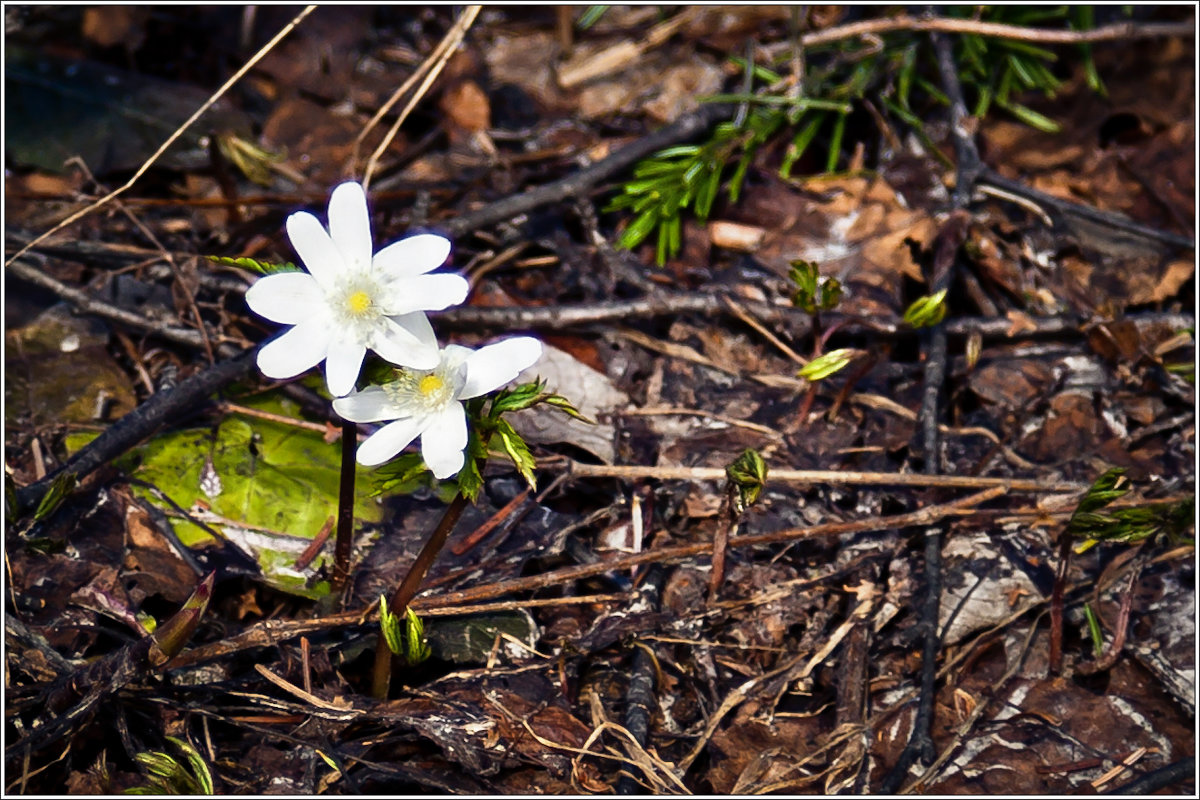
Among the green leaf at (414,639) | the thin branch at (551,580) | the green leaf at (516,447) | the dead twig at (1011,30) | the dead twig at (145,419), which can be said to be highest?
the dead twig at (1011,30)

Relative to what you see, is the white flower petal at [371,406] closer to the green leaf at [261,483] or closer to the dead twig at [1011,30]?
the green leaf at [261,483]

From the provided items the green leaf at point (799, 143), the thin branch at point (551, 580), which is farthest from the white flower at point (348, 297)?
the green leaf at point (799, 143)

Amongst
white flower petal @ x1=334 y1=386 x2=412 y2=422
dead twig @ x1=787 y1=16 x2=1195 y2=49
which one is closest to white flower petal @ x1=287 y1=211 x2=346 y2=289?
white flower petal @ x1=334 y1=386 x2=412 y2=422

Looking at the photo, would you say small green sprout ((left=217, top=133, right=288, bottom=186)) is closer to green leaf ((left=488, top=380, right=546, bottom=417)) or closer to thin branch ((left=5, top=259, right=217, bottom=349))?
thin branch ((left=5, top=259, right=217, bottom=349))

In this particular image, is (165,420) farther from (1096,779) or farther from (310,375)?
(1096,779)

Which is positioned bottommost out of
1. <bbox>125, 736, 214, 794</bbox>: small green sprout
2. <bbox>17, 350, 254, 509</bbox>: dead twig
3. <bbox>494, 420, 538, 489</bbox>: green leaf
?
<bbox>125, 736, 214, 794</bbox>: small green sprout

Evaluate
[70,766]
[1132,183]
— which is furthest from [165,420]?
[1132,183]

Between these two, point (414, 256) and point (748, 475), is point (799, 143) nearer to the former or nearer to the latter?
point (748, 475)

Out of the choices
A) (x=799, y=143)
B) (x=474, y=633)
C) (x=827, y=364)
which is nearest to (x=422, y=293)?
(x=474, y=633)
